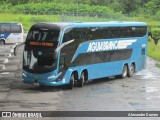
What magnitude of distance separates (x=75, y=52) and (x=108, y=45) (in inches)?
143

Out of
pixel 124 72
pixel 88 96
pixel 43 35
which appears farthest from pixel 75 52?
A: pixel 124 72

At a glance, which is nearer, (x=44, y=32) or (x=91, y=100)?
(x=91, y=100)

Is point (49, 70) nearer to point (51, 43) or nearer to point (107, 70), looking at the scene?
point (51, 43)

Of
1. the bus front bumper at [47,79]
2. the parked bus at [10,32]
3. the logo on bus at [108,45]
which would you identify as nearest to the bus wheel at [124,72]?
the logo on bus at [108,45]

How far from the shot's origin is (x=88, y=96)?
21859 mm

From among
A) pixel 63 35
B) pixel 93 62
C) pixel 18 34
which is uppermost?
pixel 63 35

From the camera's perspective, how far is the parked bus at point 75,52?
75.6 feet

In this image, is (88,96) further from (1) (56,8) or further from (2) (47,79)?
(1) (56,8)

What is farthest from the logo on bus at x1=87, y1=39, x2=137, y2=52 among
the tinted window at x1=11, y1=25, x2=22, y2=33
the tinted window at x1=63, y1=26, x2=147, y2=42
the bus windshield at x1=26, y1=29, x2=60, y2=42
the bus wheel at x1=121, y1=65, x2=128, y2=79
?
the tinted window at x1=11, y1=25, x2=22, y2=33

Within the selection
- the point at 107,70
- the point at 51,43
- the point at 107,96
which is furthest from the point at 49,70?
the point at 107,70

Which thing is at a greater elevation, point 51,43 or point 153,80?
point 51,43

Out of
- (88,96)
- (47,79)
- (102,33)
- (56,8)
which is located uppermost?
(102,33)

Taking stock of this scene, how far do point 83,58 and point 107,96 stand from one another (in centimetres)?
362

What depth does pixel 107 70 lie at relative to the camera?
27.5 m
